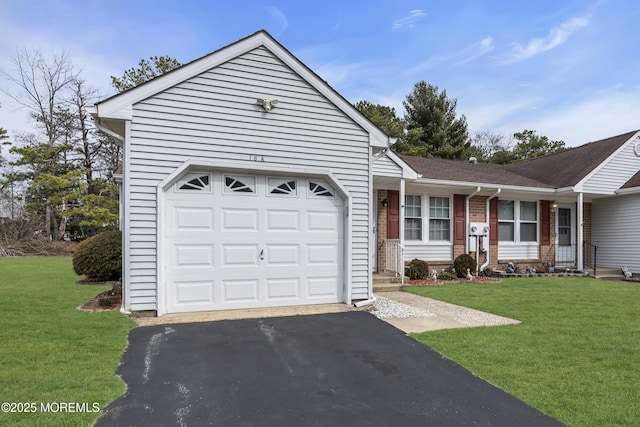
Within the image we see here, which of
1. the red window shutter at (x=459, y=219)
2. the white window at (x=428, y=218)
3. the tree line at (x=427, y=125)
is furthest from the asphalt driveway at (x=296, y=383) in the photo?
the tree line at (x=427, y=125)

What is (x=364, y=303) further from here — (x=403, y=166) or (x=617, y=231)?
(x=617, y=231)

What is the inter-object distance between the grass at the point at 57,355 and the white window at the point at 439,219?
30.8ft

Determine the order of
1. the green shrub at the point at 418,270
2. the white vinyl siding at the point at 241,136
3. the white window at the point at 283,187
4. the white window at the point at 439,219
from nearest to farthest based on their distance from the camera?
the white vinyl siding at the point at 241,136
the white window at the point at 283,187
the green shrub at the point at 418,270
the white window at the point at 439,219

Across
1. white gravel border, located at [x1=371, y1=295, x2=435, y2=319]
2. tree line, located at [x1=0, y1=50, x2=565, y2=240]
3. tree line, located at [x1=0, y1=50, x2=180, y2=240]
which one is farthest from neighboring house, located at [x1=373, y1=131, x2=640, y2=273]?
tree line, located at [x1=0, y1=50, x2=180, y2=240]

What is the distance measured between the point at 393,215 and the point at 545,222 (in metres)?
6.52

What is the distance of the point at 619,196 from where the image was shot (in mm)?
13414

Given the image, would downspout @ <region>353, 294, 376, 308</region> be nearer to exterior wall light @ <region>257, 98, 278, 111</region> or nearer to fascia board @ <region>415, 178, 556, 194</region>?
exterior wall light @ <region>257, 98, 278, 111</region>

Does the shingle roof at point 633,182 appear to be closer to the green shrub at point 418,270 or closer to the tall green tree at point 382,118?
the green shrub at point 418,270

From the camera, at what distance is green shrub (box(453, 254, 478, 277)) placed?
11648mm

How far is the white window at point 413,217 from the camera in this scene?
38.1 ft

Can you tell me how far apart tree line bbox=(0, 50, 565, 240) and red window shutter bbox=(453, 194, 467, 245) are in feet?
33.5

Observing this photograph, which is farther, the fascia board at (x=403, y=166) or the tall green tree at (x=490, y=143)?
the tall green tree at (x=490, y=143)

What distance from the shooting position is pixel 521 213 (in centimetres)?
1324

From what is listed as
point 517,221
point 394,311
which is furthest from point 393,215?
point 517,221
